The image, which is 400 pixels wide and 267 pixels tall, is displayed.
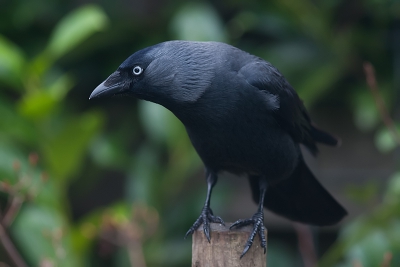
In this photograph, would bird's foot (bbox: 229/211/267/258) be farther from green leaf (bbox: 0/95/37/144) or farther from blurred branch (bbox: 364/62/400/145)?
green leaf (bbox: 0/95/37/144)

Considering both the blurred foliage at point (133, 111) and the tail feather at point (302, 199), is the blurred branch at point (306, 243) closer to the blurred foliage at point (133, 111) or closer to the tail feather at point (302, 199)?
the blurred foliage at point (133, 111)

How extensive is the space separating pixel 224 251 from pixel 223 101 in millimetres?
647

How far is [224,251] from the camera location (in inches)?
87.0

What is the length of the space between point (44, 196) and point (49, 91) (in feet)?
2.15

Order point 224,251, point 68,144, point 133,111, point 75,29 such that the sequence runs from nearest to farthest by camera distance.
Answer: point 224,251
point 75,29
point 68,144
point 133,111

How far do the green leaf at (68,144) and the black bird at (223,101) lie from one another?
1.31 metres

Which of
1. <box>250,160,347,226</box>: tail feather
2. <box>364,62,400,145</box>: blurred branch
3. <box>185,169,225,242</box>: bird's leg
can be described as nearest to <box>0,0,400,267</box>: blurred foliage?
<box>364,62,400,145</box>: blurred branch

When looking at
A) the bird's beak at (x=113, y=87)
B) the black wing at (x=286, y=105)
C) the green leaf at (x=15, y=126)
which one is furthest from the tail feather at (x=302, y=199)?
the green leaf at (x=15, y=126)

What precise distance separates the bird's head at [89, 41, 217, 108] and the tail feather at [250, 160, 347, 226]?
27.7 inches

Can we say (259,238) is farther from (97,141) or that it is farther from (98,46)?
(98,46)

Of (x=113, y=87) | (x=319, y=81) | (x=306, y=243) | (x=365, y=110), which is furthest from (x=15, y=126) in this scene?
(x=365, y=110)

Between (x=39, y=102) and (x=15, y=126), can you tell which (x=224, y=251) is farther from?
(x=15, y=126)

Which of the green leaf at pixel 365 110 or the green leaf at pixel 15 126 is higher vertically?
the green leaf at pixel 15 126

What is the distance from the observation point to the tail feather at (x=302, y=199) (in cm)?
302
